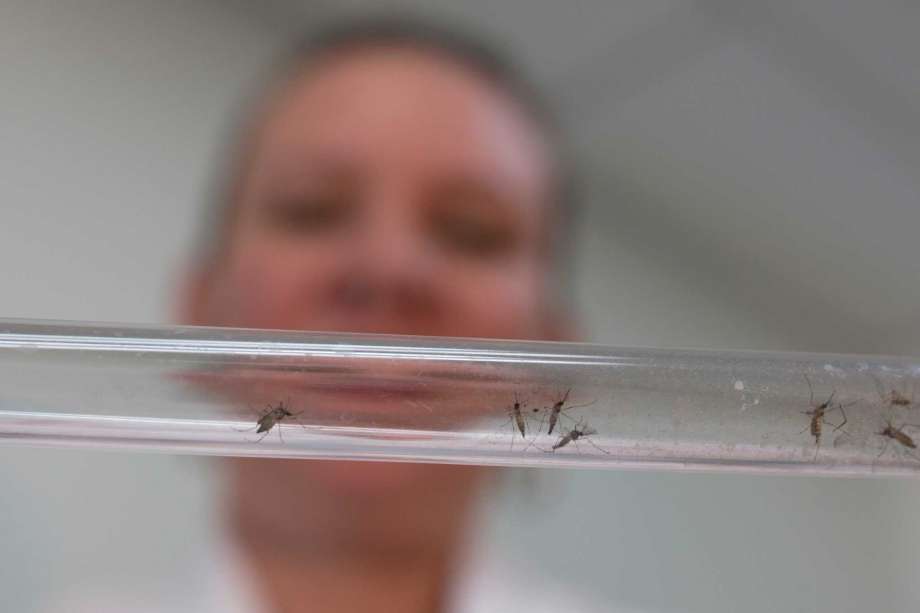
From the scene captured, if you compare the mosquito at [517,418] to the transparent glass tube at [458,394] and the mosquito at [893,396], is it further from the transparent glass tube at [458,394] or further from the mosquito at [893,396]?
the mosquito at [893,396]

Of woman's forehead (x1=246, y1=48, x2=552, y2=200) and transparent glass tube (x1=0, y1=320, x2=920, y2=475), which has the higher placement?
woman's forehead (x1=246, y1=48, x2=552, y2=200)

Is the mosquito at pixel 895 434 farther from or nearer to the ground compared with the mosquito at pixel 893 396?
nearer to the ground

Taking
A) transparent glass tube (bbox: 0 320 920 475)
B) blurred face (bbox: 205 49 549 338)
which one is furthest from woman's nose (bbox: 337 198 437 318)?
transparent glass tube (bbox: 0 320 920 475)

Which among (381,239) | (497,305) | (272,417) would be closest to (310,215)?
(381,239)

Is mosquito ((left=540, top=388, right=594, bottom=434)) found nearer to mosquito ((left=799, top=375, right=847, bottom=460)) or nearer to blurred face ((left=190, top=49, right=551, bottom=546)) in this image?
mosquito ((left=799, top=375, right=847, bottom=460))

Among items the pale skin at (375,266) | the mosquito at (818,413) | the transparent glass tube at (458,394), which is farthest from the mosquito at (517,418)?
the pale skin at (375,266)
